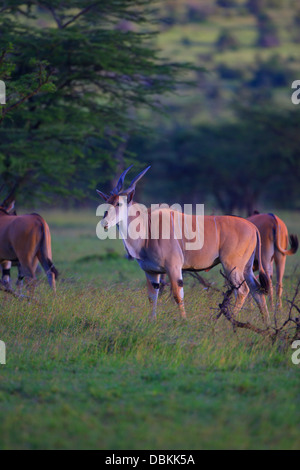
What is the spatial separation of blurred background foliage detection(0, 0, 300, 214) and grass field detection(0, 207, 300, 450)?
3.57 m

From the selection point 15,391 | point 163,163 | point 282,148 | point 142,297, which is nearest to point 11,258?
point 142,297

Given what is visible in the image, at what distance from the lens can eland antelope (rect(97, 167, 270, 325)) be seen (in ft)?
22.2

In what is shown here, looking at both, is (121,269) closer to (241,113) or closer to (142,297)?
(142,297)

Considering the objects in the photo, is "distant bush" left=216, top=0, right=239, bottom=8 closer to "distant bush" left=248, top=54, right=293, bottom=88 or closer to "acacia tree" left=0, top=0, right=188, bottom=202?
"distant bush" left=248, top=54, right=293, bottom=88

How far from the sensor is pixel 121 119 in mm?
13164

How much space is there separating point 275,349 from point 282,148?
69.4 feet

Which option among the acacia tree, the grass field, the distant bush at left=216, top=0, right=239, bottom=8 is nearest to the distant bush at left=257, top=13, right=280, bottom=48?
the distant bush at left=216, top=0, right=239, bottom=8

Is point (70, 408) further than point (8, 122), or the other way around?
point (8, 122)

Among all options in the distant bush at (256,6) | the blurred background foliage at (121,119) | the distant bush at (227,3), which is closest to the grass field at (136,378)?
the blurred background foliage at (121,119)

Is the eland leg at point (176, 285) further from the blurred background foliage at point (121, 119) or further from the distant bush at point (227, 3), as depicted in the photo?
the distant bush at point (227, 3)

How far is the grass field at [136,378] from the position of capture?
3.69 m

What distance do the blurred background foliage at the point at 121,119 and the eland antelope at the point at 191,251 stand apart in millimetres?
2555

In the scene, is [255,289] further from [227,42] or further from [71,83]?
[227,42]

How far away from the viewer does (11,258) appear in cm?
834
